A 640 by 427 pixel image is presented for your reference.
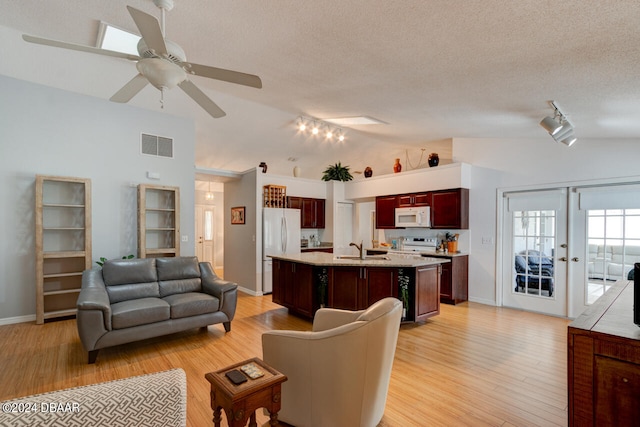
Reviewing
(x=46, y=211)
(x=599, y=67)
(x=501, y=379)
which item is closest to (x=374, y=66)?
(x=599, y=67)

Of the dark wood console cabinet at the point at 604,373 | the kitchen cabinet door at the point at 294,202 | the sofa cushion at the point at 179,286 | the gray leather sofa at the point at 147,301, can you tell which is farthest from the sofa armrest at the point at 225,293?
the dark wood console cabinet at the point at 604,373

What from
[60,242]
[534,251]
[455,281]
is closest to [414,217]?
[455,281]

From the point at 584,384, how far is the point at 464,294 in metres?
4.23

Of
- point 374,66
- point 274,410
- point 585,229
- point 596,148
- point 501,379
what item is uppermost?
point 374,66

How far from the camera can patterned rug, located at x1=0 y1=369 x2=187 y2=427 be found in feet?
3.34

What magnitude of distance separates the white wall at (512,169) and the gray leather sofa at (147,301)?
4129 mm

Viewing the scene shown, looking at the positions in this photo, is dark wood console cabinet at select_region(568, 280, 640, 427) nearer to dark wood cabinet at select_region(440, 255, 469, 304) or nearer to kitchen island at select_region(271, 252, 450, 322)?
kitchen island at select_region(271, 252, 450, 322)

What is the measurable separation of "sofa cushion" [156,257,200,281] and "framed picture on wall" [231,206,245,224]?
218 cm

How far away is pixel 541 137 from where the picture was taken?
15.4 ft

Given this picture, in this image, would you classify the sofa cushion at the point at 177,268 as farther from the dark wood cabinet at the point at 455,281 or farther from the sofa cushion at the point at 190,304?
the dark wood cabinet at the point at 455,281

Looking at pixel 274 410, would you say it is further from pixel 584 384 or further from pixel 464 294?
pixel 464 294

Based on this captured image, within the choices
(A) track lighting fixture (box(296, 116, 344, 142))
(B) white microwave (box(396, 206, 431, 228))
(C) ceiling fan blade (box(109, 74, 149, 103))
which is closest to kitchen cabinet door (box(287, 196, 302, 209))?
(A) track lighting fixture (box(296, 116, 344, 142))

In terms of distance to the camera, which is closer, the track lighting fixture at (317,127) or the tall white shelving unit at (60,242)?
the tall white shelving unit at (60,242)

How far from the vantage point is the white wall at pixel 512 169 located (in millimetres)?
4156
